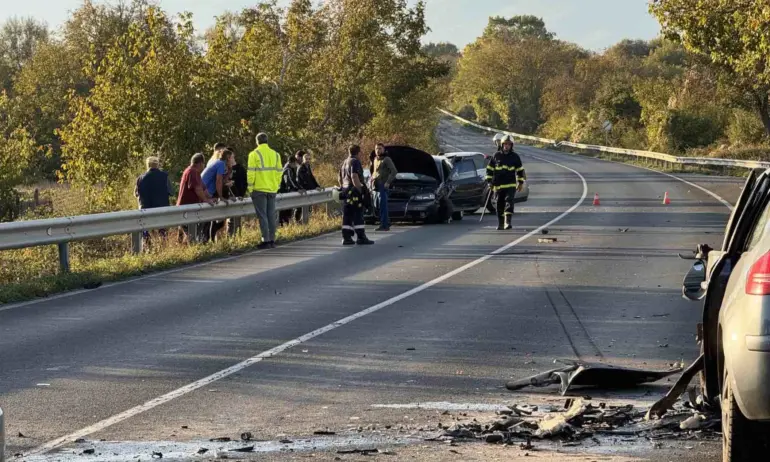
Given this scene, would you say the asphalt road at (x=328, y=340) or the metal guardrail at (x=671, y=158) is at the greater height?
the metal guardrail at (x=671, y=158)

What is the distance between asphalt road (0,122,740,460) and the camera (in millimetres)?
7609

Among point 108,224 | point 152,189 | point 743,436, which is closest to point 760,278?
point 743,436

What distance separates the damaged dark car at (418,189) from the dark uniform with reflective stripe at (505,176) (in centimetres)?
231

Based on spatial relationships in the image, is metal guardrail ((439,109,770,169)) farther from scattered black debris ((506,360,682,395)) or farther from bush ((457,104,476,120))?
bush ((457,104,476,120))

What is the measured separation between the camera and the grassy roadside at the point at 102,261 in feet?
49.8

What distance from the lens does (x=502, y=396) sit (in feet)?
27.3

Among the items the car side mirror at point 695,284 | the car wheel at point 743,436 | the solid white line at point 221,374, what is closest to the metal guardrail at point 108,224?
the solid white line at point 221,374

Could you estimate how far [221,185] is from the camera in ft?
70.9

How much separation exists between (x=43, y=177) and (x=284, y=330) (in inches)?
2150

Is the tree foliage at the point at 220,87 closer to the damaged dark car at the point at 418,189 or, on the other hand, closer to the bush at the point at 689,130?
the damaged dark car at the point at 418,189

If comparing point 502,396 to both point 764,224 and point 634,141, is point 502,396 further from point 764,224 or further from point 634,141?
point 634,141

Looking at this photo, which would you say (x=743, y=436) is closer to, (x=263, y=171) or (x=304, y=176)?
(x=263, y=171)

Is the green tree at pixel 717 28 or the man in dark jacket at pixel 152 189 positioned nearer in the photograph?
the man in dark jacket at pixel 152 189

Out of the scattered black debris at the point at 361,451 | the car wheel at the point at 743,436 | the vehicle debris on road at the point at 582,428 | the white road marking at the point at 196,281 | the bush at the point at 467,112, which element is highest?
the bush at the point at 467,112
